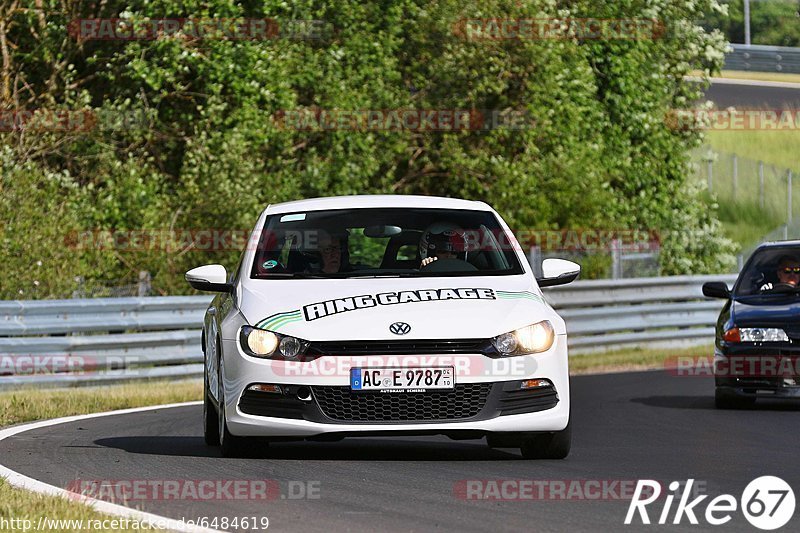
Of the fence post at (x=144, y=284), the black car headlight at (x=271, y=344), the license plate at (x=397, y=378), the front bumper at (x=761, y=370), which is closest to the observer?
the license plate at (x=397, y=378)

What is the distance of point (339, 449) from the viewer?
413 inches

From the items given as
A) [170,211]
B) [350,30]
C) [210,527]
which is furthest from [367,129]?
[210,527]

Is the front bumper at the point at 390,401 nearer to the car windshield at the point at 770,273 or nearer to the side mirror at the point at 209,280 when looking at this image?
the side mirror at the point at 209,280

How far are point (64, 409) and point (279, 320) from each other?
5.71 m

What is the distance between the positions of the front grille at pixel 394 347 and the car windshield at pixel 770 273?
6.14 meters

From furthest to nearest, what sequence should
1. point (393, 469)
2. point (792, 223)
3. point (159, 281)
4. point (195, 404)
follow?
point (792, 223) → point (159, 281) → point (195, 404) → point (393, 469)

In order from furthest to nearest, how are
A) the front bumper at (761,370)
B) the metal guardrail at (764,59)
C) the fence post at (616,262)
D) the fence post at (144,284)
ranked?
Result: the metal guardrail at (764,59), the fence post at (616,262), the fence post at (144,284), the front bumper at (761,370)

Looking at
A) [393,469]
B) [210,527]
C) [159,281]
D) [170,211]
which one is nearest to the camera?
[210,527]

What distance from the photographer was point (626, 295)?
24125 millimetres

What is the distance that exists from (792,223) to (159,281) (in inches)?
1007

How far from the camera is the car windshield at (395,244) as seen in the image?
401 inches

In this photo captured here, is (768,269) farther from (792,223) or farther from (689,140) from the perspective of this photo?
(792,223)

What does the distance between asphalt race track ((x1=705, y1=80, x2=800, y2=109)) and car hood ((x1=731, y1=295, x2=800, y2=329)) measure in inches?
1443

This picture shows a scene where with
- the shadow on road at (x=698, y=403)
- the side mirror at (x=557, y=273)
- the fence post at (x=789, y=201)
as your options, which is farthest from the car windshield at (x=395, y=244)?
the fence post at (x=789, y=201)
